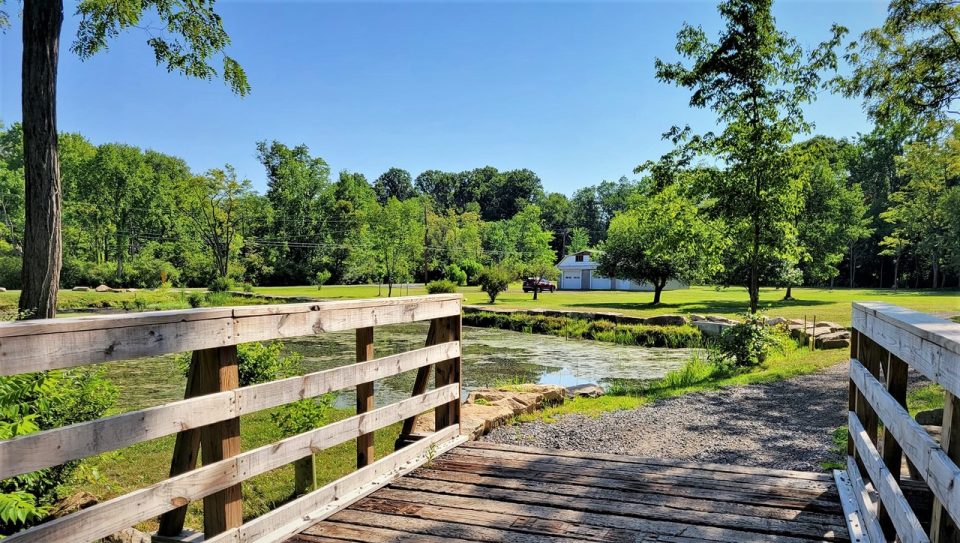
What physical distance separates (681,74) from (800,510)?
372 inches

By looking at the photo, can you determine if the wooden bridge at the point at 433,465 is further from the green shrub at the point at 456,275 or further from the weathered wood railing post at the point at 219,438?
the green shrub at the point at 456,275

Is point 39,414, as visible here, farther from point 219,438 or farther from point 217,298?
point 217,298

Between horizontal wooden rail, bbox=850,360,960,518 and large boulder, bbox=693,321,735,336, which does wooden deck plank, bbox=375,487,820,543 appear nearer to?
horizontal wooden rail, bbox=850,360,960,518

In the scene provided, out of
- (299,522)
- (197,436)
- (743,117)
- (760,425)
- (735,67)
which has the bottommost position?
(760,425)

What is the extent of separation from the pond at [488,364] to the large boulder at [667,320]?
277 centimetres

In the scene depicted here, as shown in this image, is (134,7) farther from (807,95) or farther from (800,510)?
(807,95)

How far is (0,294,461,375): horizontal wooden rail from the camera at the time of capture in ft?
6.29

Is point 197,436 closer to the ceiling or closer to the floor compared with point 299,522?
closer to the ceiling

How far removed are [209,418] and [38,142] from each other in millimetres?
5820

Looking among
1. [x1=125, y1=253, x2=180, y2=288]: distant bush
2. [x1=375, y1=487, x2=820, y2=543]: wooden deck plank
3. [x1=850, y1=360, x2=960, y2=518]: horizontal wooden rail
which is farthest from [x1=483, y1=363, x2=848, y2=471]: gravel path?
[x1=125, y1=253, x2=180, y2=288]: distant bush

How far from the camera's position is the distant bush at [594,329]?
1922 centimetres

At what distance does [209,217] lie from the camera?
49.8 meters

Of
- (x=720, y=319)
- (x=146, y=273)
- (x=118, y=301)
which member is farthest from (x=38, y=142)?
(x=146, y=273)

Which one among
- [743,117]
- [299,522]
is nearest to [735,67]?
[743,117]
